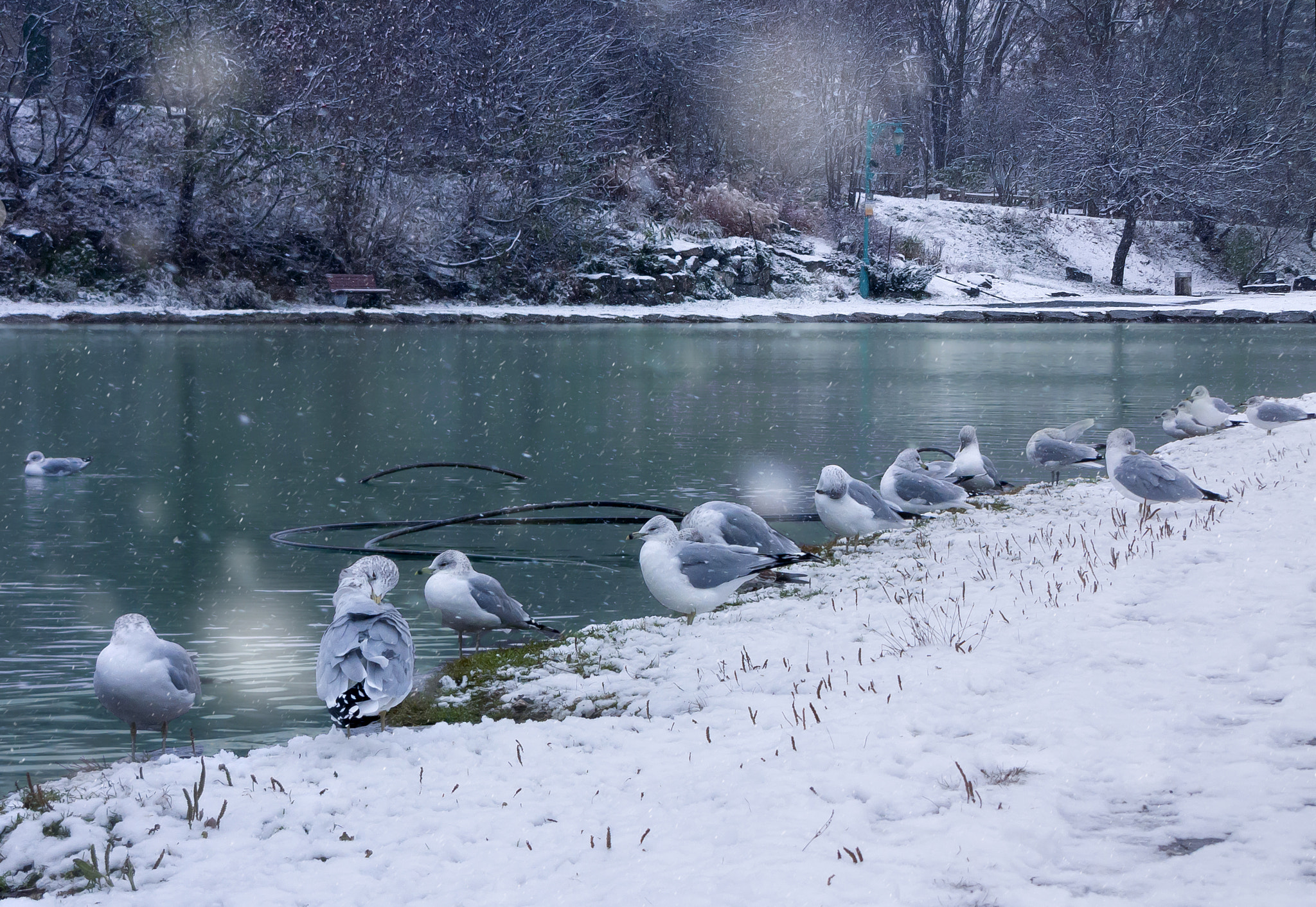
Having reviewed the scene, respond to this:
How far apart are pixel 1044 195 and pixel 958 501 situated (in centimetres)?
5279

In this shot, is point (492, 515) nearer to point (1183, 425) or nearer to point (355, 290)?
point (1183, 425)

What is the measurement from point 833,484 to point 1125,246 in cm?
4981

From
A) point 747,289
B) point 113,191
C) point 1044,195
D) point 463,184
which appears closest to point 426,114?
point 463,184

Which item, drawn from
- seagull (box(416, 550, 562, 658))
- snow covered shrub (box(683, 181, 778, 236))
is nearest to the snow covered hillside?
snow covered shrub (box(683, 181, 778, 236))

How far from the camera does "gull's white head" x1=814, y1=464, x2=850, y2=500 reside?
916 centimetres

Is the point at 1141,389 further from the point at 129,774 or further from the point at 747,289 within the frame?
the point at 747,289

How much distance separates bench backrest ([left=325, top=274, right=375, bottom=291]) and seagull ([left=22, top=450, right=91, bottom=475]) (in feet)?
91.7

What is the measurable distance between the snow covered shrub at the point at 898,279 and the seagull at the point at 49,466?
130 feet

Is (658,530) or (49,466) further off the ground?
(49,466)

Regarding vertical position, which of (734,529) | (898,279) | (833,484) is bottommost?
(734,529)

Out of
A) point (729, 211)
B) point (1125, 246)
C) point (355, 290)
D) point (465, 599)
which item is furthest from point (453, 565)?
point (1125, 246)

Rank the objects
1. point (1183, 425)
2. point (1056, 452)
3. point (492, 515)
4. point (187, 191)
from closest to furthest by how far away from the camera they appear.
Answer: point (492, 515) < point (1056, 452) < point (1183, 425) < point (187, 191)

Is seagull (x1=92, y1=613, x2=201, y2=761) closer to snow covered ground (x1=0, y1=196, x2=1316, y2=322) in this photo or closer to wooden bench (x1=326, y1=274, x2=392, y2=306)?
snow covered ground (x1=0, y1=196, x2=1316, y2=322)

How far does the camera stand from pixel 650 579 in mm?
7375
